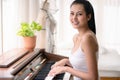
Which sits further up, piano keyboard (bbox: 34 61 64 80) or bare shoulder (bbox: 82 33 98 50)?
bare shoulder (bbox: 82 33 98 50)

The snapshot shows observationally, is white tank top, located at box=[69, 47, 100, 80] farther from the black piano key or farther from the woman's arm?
the black piano key

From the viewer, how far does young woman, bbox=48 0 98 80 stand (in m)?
1.79

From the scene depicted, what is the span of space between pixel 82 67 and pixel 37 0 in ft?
5.92

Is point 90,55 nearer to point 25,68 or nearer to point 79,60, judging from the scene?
point 79,60

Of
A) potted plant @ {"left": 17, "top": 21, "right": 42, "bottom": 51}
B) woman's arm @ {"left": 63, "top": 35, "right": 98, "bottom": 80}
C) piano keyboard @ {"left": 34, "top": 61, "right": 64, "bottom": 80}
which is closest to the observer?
woman's arm @ {"left": 63, "top": 35, "right": 98, "bottom": 80}

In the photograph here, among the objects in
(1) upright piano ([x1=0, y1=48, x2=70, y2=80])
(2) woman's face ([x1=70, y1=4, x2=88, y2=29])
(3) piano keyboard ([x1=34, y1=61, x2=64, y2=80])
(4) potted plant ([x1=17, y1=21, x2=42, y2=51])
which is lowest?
(3) piano keyboard ([x1=34, y1=61, x2=64, y2=80])

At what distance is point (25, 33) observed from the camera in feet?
8.71

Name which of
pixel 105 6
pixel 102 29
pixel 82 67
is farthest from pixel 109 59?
pixel 82 67

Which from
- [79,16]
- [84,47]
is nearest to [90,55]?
[84,47]

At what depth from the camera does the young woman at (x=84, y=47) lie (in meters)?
1.79

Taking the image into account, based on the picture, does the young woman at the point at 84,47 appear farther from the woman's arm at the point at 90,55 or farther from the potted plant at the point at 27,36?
the potted plant at the point at 27,36

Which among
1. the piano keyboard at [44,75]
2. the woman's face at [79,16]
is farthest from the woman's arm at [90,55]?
the piano keyboard at [44,75]

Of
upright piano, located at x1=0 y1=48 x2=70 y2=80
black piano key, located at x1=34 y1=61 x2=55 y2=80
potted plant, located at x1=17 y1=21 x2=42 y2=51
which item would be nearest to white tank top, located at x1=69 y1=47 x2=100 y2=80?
upright piano, located at x1=0 y1=48 x2=70 y2=80

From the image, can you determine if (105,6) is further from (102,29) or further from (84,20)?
(84,20)
